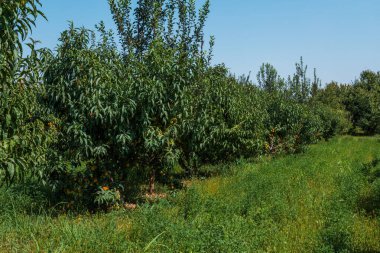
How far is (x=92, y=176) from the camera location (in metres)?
Answer: 8.02

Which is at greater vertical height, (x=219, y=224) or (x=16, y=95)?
(x=16, y=95)

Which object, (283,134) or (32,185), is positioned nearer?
(32,185)

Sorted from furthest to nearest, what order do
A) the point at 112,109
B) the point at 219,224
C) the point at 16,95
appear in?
the point at 112,109
the point at 219,224
the point at 16,95

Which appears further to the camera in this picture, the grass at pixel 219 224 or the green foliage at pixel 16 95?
the grass at pixel 219 224

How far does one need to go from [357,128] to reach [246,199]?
42240mm

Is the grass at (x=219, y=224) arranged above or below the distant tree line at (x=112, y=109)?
below

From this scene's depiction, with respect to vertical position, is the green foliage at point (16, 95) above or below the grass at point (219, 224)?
above

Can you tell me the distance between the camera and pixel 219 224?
19.3 ft

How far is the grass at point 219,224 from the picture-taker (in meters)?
5.20

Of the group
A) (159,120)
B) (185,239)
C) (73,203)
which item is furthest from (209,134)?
(185,239)

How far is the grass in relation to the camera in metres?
5.20

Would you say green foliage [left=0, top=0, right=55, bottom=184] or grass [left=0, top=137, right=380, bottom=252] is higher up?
green foliage [left=0, top=0, right=55, bottom=184]

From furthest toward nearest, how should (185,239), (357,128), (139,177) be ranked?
(357,128)
(139,177)
(185,239)

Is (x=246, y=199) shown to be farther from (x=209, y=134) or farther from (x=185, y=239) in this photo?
(x=209, y=134)
